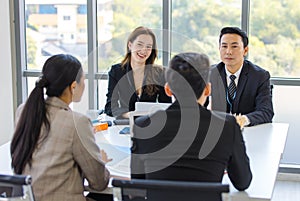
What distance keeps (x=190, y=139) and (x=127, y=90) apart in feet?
5.33

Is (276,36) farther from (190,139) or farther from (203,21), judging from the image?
(190,139)

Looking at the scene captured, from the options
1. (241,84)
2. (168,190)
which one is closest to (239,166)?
(168,190)

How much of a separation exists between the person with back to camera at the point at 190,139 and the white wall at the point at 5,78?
3.00 meters

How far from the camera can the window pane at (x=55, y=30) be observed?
4.50 metres

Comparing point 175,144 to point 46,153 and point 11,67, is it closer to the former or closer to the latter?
point 46,153

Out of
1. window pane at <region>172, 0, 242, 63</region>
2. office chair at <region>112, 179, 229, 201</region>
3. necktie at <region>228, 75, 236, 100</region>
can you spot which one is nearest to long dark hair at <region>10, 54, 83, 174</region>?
office chair at <region>112, 179, 229, 201</region>

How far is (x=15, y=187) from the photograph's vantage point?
1.61m

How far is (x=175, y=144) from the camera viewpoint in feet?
5.60

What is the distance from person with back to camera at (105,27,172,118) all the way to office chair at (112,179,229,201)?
5.24ft

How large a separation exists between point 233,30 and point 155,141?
1.66 m

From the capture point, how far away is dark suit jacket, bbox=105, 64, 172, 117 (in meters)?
3.16

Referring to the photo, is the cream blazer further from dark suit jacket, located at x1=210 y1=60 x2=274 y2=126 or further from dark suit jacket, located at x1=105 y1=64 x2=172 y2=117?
dark suit jacket, located at x1=210 y1=60 x2=274 y2=126

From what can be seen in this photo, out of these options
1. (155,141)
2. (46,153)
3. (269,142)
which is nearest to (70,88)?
(46,153)

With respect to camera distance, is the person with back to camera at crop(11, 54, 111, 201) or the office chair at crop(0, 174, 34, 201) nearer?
the office chair at crop(0, 174, 34, 201)
